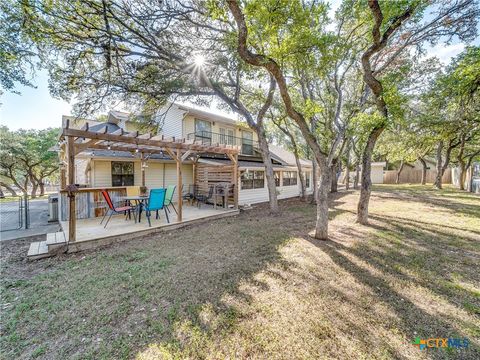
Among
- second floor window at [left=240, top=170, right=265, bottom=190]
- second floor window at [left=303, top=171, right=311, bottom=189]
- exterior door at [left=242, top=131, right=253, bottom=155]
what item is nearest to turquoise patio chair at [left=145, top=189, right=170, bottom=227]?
second floor window at [left=240, top=170, right=265, bottom=190]

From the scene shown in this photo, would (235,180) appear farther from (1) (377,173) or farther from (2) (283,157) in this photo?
(1) (377,173)

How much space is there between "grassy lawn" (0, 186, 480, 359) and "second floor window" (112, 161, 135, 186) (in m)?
4.85

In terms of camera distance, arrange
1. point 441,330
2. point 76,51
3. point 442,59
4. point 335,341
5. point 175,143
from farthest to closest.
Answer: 1. point 442,59
2. point 175,143
3. point 76,51
4. point 441,330
5. point 335,341

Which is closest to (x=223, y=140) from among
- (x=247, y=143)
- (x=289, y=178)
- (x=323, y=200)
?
(x=247, y=143)

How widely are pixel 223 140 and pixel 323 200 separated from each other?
421 inches

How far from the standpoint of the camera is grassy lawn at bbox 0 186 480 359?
221 cm

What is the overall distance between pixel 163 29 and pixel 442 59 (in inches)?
506

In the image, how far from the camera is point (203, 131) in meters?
13.1

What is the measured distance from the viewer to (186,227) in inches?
287

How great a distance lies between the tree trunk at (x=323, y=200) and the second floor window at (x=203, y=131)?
31.0 ft

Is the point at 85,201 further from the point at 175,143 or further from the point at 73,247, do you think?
the point at 175,143

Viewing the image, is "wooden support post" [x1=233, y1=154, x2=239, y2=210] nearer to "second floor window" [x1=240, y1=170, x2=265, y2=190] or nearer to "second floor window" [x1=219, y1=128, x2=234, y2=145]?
"second floor window" [x1=240, y1=170, x2=265, y2=190]

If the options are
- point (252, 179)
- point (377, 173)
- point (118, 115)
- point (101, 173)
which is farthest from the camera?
point (377, 173)

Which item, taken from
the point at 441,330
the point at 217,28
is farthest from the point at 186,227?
the point at 217,28
